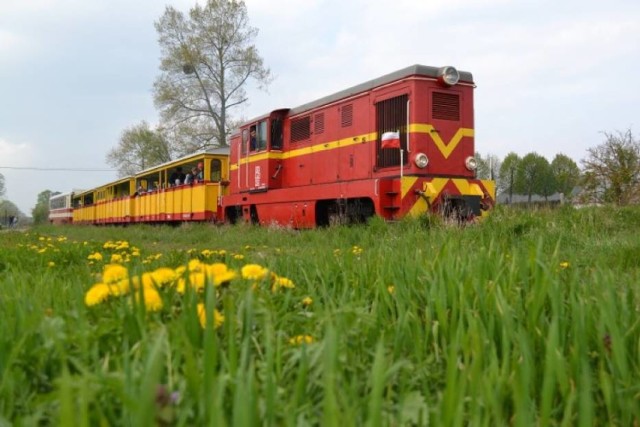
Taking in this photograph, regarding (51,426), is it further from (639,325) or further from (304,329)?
(639,325)

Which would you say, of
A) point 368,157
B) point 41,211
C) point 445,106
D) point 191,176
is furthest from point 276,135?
point 41,211

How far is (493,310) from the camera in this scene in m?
1.92

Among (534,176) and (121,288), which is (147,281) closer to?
(121,288)

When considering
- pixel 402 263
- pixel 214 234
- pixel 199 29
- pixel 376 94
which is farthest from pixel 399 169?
pixel 199 29

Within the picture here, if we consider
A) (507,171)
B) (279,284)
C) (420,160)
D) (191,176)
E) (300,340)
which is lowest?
(300,340)

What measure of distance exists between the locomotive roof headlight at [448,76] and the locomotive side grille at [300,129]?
3461mm

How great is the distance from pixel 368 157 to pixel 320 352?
8.93 m

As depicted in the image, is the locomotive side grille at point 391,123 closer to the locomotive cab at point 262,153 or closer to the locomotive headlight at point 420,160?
the locomotive headlight at point 420,160

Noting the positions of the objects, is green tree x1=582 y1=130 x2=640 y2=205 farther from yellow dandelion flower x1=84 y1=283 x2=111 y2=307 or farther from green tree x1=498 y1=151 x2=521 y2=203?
green tree x1=498 y1=151 x2=521 y2=203

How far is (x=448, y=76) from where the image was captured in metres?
9.43

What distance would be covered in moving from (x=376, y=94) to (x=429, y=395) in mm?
9057

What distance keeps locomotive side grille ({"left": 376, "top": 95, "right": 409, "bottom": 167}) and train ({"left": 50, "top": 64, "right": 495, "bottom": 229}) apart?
2cm

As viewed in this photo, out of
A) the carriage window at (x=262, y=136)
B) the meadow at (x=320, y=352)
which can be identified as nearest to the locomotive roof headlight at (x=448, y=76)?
the carriage window at (x=262, y=136)

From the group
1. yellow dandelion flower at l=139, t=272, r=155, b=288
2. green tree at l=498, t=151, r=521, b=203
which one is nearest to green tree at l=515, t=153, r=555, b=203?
green tree at l=498, t=151, r=521, b=203
